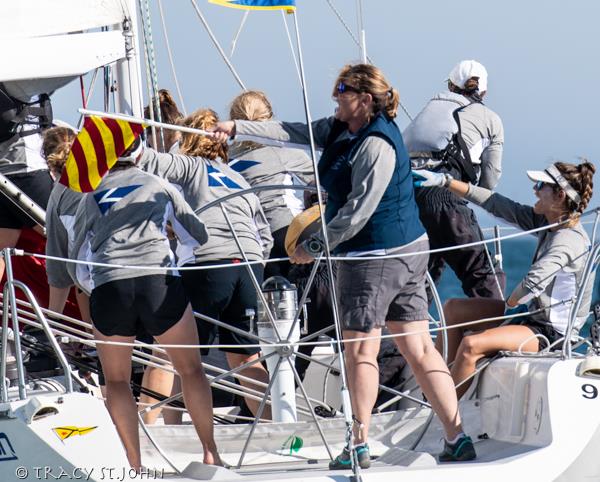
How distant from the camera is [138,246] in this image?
4641mm

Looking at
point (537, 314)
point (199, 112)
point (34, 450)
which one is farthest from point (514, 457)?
point (199, 112)

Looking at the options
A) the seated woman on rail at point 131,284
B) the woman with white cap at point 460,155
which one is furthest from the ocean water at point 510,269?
the seated woman on rail at point 131,284

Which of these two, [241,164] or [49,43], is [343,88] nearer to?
[49,43]

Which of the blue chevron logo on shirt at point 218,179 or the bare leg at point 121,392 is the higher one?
the blue chevron logo on shirt at point 218,179

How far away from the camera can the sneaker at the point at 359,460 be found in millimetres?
4477

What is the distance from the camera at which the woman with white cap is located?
618 centimetres

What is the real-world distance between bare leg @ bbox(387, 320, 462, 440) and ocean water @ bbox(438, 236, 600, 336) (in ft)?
50.8

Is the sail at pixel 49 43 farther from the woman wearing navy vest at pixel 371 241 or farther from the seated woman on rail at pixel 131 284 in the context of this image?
the woman wearing navy vest at pixel 371 241

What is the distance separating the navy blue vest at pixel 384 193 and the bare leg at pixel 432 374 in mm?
329

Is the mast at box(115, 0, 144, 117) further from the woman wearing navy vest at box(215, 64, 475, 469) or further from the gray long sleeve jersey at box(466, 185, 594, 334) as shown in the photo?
Answer: the gray long sleeve jersey at box(466, 185, 594, 334)

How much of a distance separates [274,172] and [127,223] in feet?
5.45

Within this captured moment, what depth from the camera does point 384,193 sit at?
4.55 meters

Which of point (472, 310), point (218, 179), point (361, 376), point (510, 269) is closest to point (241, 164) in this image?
point (218, 179)

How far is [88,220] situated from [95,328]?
39cm
